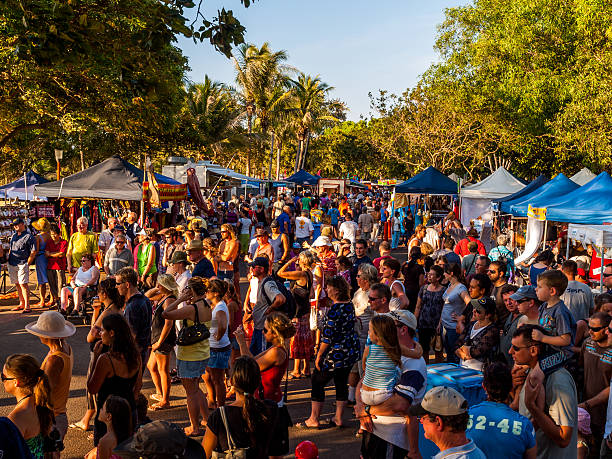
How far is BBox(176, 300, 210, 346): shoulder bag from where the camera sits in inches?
219

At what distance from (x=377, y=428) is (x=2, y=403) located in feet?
15.3

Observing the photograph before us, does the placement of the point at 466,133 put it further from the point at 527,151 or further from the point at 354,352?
the point at 354,352

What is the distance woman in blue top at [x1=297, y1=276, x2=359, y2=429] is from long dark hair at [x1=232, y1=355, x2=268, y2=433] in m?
2.44

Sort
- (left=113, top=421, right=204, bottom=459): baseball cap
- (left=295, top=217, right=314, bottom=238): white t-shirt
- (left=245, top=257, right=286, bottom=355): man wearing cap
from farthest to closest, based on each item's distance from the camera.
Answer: (left=295, top=217, right=314, bottom=238): white t-shirt < (left=245, top=257, right=286, bottom=355): man wearing cap < (left=113, top=421, right=204, bottom=459): baseball cap

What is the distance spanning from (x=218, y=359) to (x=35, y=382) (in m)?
2.46

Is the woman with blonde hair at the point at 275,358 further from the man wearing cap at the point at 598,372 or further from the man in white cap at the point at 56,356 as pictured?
the man wearing cap at the point at 598,372

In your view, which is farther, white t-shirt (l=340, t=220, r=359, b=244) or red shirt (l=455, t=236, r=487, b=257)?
white t-shirt (l=340, t=220, r=359, b=244)

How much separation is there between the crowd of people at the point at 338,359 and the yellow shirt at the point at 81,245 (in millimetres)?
967

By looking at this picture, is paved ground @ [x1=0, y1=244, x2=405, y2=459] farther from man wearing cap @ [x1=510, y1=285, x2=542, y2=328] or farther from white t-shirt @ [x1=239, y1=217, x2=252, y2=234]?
white t-shirt @ [x1=239, y1=217, x2=252, y2=234]

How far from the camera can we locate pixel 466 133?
106 feet

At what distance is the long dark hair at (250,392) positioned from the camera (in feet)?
11.2

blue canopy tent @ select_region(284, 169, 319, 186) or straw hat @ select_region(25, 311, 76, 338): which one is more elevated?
blue canopy tent @ select_region(284, 169, 319, 186)

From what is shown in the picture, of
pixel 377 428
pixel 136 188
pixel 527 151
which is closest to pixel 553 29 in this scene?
pixel 527 151

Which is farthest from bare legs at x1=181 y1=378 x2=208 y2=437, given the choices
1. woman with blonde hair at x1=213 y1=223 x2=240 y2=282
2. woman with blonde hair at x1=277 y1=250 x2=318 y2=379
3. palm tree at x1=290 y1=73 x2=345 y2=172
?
palm tree at x1=290 y1=73 x2=345 y2=172
